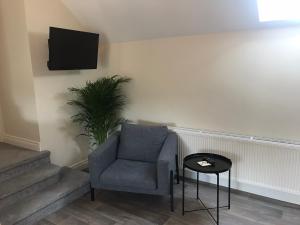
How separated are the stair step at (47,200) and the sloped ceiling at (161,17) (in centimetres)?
191

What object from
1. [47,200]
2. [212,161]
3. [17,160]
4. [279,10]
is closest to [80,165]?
[17,160]

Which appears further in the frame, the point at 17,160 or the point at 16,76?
the point at 16,76

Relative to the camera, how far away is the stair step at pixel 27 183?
8.44 ft

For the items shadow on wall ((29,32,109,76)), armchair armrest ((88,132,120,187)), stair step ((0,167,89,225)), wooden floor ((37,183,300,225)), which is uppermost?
shadow on wall ((29,32,109,76))

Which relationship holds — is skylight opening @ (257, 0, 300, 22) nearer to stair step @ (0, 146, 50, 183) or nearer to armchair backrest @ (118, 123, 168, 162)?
armchair backrest @ (118, 123, 168, 162)

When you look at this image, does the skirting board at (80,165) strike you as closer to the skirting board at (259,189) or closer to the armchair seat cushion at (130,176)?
the armchair seat cushion at (130,176)

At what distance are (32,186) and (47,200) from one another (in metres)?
0.26

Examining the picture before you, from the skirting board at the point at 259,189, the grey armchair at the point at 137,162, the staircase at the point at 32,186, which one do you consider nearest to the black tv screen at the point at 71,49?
the grey armchair at the point at 137,162

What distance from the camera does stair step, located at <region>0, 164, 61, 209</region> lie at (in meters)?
2.57

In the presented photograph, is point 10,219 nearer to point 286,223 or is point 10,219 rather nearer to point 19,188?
point 19,188

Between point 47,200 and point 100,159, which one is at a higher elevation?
point 100,159

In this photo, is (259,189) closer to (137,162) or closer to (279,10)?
(137,162)

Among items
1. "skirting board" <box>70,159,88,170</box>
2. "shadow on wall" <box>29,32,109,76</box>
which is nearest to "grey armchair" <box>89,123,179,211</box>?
"skirting board" <box>70,159,88,170</box>

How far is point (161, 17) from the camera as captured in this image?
290cm
